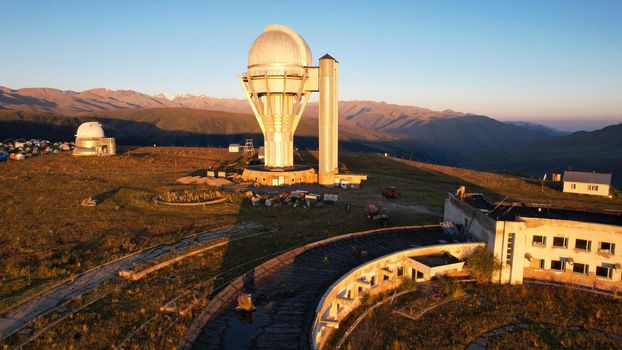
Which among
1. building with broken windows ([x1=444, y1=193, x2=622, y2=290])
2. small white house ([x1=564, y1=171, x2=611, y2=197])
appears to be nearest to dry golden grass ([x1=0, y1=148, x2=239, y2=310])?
building with broken windows ([x1=444, y1=193, x2=622, y2=290])

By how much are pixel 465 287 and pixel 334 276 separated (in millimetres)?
9182

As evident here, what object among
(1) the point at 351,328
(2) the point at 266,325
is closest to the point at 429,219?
(1) the point at 351,328

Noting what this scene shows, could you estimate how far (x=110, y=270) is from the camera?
2652cm

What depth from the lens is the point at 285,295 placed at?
72.9ft

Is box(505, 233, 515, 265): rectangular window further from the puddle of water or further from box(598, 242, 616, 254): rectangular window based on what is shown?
the puddle of water

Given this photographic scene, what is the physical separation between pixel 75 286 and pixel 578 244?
107 feet

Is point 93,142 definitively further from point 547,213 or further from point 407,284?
point 547,213

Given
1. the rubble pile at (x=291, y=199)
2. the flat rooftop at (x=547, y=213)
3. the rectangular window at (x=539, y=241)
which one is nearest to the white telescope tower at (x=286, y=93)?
the rubble pile at (x=291, y=199)

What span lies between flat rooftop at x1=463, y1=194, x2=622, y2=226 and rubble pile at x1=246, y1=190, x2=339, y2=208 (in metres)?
17.6

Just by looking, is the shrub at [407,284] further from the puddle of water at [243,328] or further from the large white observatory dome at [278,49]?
the large white observatory dome at [278,49]

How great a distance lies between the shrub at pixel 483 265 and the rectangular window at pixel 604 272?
6651 millimetres

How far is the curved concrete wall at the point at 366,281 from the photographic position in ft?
63.8

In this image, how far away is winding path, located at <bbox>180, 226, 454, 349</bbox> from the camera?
58.4ft

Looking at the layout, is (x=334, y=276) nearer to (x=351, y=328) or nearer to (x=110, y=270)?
A: (x=351, y=328)
